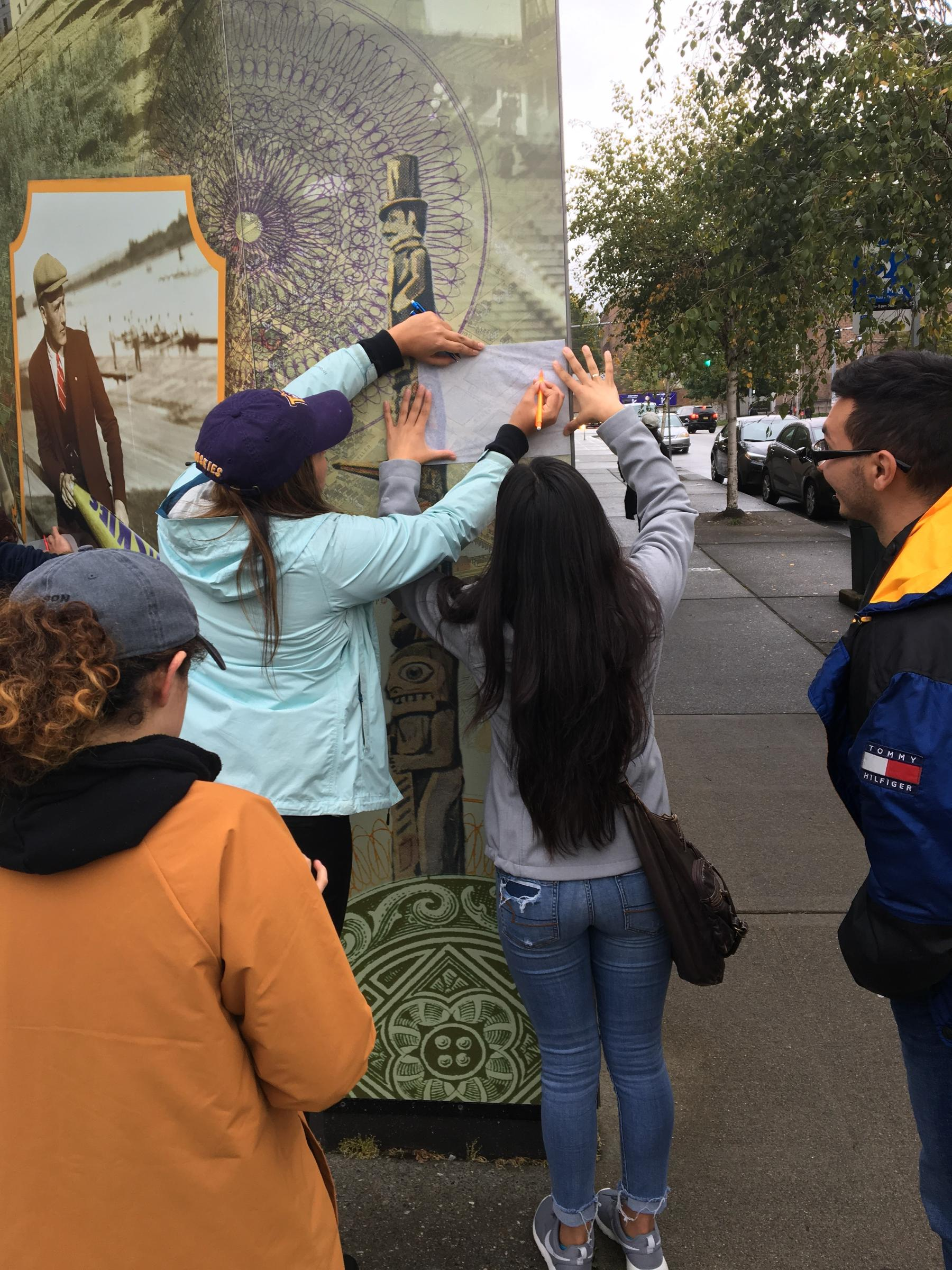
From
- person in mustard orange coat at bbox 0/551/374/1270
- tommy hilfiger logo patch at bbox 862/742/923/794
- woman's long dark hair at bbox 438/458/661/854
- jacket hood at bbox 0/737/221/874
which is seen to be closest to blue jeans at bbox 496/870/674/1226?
woman's long dark hair at bbox 438/458/661/854

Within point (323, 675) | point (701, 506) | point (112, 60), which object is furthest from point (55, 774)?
point (701, 506)

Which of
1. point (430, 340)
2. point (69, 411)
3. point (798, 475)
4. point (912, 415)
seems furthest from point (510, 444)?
point (798, 475)

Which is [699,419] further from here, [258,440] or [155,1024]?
[155,1024]

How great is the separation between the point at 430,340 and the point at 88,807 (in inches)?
63.3

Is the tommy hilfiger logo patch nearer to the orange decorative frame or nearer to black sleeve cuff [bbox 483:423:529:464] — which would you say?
black sleeve cuff [bbox 483:423:529:464]

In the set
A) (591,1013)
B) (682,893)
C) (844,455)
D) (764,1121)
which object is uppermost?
(844,455)

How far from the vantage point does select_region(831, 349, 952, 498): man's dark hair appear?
2027 millimetres

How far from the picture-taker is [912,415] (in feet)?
6.68

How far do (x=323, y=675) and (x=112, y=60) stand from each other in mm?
1730

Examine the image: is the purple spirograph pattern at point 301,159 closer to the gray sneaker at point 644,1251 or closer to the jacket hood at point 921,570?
the jacket hood at point 921,570

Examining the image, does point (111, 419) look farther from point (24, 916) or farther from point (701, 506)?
point (701, 506)

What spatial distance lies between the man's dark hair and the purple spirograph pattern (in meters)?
1.02

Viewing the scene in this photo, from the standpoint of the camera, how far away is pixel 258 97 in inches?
100

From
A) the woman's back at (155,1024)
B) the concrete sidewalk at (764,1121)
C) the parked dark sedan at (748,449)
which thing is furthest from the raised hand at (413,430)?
the parked dark sedan at (748,449)
